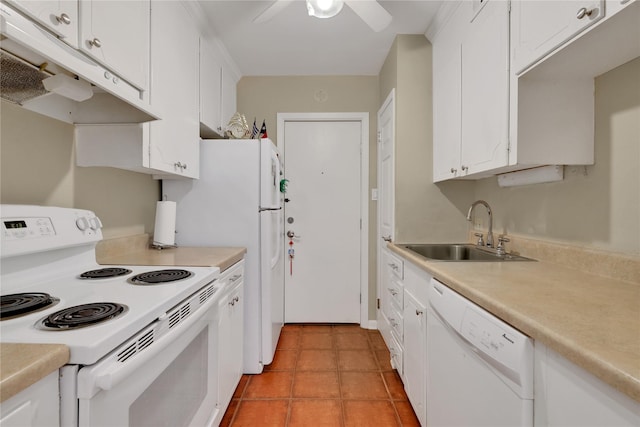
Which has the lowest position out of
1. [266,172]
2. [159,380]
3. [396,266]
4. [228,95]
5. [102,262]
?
[159,380]

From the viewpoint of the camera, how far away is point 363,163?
116 inches

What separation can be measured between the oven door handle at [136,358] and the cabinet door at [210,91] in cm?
154

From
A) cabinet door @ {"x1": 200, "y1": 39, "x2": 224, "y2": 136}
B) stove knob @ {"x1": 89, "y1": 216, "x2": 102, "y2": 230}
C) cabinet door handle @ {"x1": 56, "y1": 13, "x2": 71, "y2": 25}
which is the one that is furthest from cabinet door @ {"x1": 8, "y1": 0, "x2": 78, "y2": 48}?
cabinet door @ {"x1": 200, "y1": 39, "x2": 224, "y2": 136}

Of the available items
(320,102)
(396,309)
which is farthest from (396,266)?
(320,102)

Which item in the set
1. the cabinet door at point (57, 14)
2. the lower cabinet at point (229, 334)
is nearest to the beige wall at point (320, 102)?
the lower cabinet at point (229, 334)

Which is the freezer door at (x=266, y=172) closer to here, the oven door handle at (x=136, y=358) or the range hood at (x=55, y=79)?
the range hood at (x=55, y=79)

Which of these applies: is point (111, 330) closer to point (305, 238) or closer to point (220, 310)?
point (220, 310)

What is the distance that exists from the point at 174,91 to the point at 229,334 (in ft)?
4.48

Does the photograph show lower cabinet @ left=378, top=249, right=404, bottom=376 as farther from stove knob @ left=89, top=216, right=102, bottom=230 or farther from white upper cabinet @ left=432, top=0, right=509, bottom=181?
stove knob @ left=89, top=216, right=102, bottom=230

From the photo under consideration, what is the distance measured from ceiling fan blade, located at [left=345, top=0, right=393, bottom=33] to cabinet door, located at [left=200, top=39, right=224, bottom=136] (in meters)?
1.11

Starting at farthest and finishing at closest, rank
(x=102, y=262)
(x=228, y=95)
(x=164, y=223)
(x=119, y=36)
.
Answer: (x=228, y=95) < (x=164, y=223) < (x=102, y=262) < (x=119, y=36)

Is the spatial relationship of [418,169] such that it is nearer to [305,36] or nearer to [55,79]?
[305,36]

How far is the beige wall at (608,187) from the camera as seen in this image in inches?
44.6

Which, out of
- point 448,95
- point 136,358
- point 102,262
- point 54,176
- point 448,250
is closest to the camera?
point 136,358
